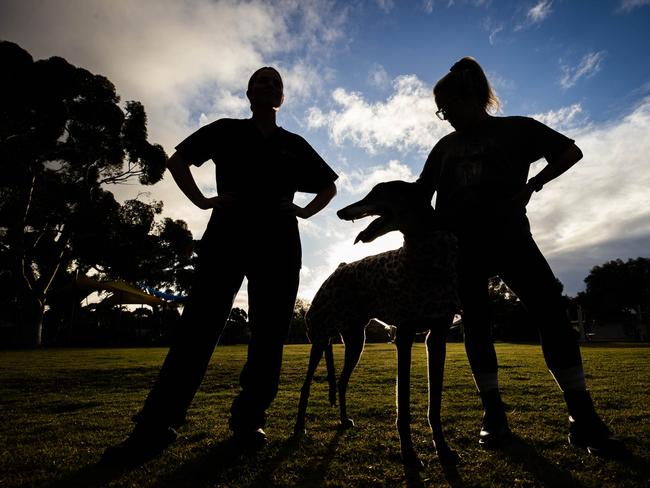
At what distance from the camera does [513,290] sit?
3.09m

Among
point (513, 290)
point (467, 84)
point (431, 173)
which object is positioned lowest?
point (513, 290)

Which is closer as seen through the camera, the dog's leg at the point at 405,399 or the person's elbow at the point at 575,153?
the dog's leg at the point at 405,399

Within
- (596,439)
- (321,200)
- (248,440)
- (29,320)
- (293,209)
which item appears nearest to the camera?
(596,439)

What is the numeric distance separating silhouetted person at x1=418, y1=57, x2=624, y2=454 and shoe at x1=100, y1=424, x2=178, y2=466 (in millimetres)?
2147

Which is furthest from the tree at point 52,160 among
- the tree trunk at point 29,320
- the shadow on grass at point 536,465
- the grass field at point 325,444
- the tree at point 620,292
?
the tree at point 620,292

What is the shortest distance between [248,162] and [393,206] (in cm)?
114

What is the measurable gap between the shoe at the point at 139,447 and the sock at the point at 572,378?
266 centimetres

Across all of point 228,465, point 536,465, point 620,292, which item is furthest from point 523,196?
point 620,292

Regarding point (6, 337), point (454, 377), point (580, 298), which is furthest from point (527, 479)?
point (580, 298)

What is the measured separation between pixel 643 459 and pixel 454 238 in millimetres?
1757

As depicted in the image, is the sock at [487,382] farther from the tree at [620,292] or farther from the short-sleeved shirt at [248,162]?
the tree at [620,292]

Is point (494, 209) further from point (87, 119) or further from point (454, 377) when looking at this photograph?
point (87, 119)

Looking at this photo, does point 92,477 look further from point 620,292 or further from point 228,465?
point 620,292

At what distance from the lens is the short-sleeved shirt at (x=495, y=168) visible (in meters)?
3.00
